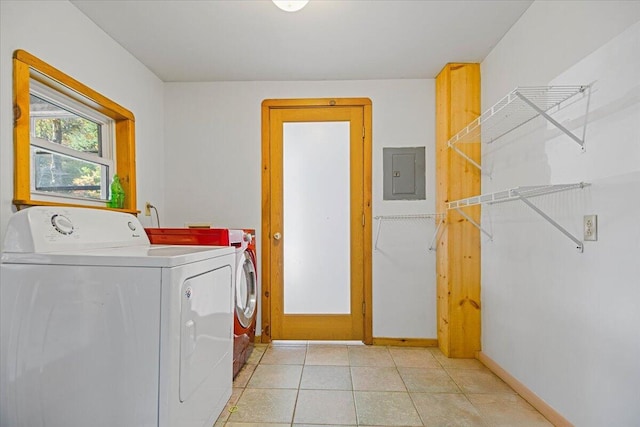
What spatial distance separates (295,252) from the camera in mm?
3000

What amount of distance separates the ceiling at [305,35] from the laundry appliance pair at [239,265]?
1.31m

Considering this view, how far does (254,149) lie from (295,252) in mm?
980

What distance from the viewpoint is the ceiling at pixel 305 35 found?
6.51 ft

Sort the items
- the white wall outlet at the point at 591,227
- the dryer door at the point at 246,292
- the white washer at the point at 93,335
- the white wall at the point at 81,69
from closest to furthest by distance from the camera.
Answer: the white washer at the point at 93,335, the white wall outlet at the point at 591,227, the white wall at the point at 81,69, the dryer door at the point at 246,292

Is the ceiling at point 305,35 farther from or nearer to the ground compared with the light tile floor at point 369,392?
farther from the ground

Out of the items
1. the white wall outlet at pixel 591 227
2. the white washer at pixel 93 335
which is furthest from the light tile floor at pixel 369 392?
the white wall outlet at pixel 591 227

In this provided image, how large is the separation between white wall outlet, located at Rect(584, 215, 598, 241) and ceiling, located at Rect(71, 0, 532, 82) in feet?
4.27

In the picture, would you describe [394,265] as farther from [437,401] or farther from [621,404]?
[621,404]

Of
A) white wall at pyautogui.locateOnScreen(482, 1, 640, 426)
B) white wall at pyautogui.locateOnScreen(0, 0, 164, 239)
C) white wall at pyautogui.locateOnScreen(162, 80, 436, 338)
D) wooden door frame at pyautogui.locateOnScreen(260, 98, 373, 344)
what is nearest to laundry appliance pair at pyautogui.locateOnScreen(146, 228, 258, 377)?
wooden door frame at pyautogui.locateOnScreen(260, 98, 373, 344)

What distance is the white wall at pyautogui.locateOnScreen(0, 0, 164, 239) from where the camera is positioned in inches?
61.1

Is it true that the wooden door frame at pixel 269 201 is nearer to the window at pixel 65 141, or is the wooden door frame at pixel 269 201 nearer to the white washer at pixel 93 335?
the window at pixel 65 141

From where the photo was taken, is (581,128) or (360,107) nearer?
(581,128)

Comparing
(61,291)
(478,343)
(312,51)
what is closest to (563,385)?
(478,343)

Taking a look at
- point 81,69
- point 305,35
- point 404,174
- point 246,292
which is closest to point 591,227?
point 404,174
